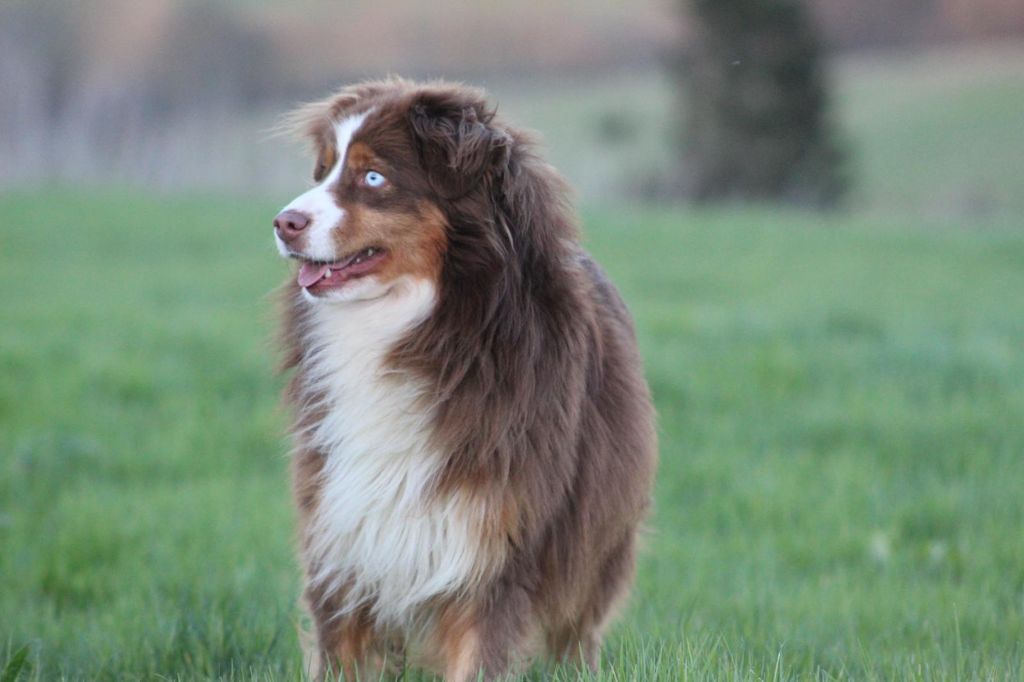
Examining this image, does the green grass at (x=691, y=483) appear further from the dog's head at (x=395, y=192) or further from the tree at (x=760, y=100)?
the tree at (x=760, y=100)

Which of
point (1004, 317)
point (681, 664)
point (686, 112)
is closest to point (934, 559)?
point (681, 664)

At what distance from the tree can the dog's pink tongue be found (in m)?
28.4

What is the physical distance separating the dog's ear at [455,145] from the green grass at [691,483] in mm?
888

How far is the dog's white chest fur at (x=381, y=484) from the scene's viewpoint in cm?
364

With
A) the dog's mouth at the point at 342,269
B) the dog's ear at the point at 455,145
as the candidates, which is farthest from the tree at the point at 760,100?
the dog's mouth at the point at 342,269

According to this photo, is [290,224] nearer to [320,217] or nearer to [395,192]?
[320,217]

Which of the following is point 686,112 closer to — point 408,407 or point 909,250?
point 909,250

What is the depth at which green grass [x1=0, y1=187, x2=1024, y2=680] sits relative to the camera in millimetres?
4379

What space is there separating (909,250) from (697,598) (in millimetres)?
14365

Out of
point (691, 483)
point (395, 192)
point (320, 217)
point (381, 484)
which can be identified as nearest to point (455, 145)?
point (395, 192)

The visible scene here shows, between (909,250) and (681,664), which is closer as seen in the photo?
(681,664)

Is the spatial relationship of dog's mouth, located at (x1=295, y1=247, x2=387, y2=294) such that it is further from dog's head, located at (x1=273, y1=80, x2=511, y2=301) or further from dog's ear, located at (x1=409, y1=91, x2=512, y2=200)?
dog's ear, located at (x1=409, y1=91, x2=512, y2=200)

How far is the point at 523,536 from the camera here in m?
3.65

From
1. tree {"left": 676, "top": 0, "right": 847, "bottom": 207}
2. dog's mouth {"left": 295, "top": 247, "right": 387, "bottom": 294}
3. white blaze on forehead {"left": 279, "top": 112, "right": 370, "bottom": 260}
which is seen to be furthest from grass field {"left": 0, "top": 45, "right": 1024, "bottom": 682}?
tree {"left": 676, "top": 0, "right": 847, "bottom": 207}
